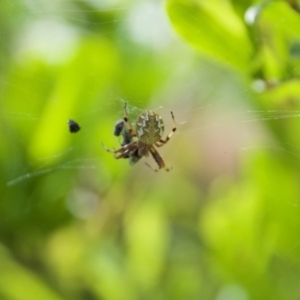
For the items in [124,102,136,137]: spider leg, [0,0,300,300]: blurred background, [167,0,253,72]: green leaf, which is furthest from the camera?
[124,102,136,137]: spider leg

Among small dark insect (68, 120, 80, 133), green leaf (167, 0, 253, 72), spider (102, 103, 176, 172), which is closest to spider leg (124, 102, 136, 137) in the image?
spider (102, 103, 176, 172)

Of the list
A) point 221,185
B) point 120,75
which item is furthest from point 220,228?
point 120,75

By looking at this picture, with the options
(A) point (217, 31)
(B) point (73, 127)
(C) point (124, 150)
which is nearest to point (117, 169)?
(C) point (124, 150)

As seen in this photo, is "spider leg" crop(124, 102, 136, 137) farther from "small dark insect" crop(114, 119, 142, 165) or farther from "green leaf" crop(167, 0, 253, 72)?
"green leaf" crop(167, 0, 253, 72)

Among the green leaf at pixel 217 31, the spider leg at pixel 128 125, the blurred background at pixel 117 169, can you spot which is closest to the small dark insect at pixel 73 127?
the blurred background at pixel 117 169

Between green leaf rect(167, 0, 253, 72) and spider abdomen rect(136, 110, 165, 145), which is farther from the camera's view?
spider abdomen rect(136, 110, 165, 145)

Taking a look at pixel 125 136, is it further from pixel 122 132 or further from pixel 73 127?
pixel 73 127
